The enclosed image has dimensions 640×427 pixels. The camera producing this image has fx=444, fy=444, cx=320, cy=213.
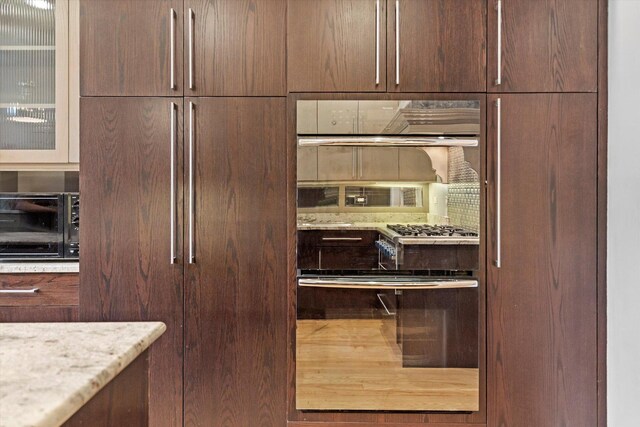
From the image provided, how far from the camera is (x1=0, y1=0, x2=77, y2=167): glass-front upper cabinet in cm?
192

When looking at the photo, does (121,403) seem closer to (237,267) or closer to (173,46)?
(237,267)

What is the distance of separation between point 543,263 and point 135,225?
1.66m

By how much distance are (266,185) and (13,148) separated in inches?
46.1

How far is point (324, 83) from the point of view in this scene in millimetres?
1804

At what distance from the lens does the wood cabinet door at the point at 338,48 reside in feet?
5.90

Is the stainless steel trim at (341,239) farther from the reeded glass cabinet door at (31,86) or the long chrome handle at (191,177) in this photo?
the reeded glass cabinet door at (31,86)

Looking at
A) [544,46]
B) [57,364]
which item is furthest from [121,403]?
[544,46]

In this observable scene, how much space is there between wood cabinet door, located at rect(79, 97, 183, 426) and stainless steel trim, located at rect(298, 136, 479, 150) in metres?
0.55

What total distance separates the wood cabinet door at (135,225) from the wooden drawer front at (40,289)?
0.29ft

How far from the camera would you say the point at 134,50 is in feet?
5.96

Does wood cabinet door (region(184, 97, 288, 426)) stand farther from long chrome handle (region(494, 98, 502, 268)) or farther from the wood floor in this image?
long chrome handle (region(494, 98, 502, 268))

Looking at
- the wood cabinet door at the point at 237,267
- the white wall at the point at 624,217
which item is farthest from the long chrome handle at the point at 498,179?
the wood cabinet door at the point at 237,267

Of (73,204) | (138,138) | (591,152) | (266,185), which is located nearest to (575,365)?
(591,152)

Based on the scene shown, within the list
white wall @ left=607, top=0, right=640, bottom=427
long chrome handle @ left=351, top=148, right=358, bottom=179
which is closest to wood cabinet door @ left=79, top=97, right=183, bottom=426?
long chrome handle @ left=351, top=148, right=358, bottom=179
